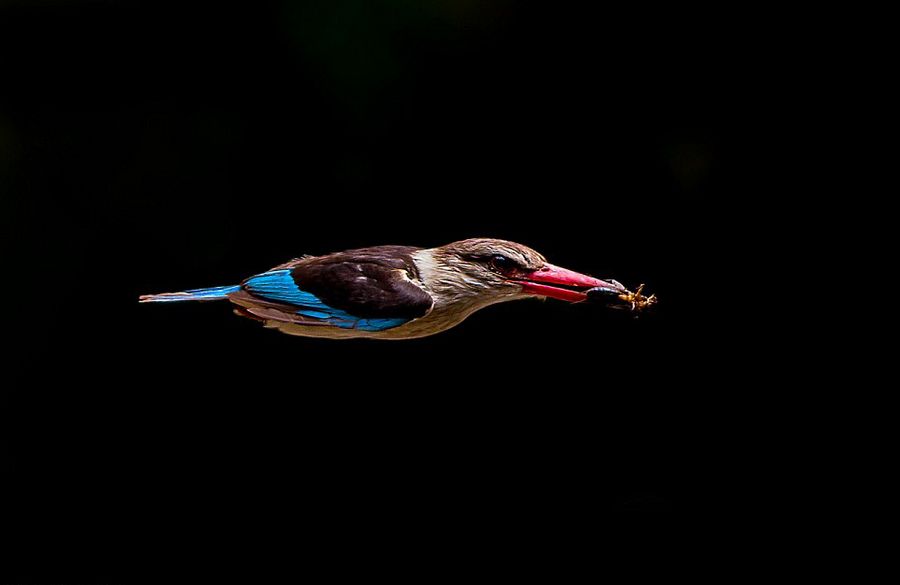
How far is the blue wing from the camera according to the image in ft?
6.38

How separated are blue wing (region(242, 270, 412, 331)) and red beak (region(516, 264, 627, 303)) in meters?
0.24

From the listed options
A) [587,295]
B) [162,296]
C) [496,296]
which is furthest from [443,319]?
[162,296]

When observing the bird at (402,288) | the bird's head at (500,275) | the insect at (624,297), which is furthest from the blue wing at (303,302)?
the insect at (624,297)

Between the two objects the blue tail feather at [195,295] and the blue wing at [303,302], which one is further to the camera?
the blue tail feather at [195,295]

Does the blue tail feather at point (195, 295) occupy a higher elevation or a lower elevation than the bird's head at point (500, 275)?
lower

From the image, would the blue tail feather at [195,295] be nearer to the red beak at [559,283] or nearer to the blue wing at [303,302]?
the blue wing at [303,302]

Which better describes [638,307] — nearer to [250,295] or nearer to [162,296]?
[250,295]

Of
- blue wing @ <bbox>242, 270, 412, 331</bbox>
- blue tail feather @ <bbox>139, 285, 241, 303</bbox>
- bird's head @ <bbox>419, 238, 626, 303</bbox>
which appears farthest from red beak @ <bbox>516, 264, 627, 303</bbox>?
blue tail feather @ <bbox>139, 285, 241, 303</bbox>

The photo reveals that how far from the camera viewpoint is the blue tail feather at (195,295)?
6.82ft

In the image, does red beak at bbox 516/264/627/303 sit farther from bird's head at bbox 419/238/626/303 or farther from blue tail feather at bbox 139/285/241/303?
blue tail feather at bbox 139/285/241/303

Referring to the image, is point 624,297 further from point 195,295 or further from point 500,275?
point 195,295

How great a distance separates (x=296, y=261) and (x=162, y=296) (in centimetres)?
28

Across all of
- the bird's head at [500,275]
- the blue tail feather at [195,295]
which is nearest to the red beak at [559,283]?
the bird's head at [500,275]

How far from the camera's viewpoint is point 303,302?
6.51 ft
